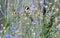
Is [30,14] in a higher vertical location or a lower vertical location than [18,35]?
higher

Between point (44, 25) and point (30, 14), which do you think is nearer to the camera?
point (44, 25)

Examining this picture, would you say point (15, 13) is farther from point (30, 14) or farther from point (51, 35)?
point (51, 35)

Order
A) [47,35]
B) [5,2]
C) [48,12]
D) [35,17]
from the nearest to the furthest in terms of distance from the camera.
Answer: [47,35]
[48,12]
[35,17]
[5,2]

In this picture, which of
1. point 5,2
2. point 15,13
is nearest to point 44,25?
point 15,13

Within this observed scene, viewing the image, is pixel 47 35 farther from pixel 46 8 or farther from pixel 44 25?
pixel 46 8

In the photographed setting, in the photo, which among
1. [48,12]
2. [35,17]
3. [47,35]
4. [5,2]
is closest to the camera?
[47,35]

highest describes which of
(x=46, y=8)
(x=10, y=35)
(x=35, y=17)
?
(x=46, y=8)

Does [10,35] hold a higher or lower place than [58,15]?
lower

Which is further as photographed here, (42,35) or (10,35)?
(10,35)

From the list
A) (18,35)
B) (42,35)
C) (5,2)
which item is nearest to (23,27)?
(18,35)
